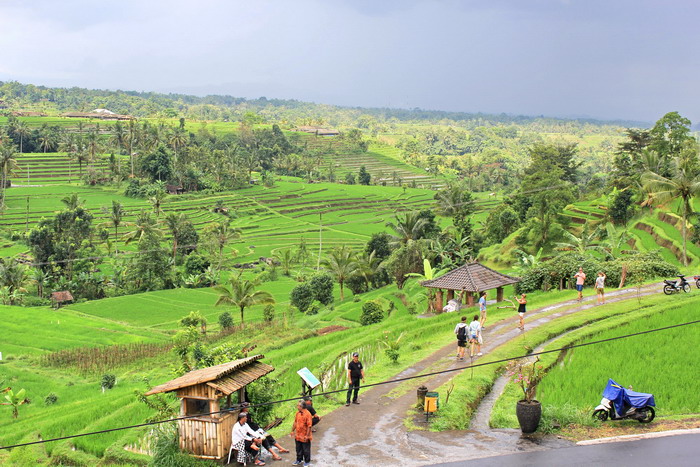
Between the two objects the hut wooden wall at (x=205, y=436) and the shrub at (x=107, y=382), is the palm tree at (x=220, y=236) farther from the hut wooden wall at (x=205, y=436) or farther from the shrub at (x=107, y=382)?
the hut wooden wall at (x=205, y=436)

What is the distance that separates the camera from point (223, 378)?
1228 cm

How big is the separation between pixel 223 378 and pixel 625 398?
7.91 meters

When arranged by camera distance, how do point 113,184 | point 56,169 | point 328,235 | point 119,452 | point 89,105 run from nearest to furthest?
point 119,452, point 328,235, point 113,184, point 56,169, point 89,105

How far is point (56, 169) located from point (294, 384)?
92.0m

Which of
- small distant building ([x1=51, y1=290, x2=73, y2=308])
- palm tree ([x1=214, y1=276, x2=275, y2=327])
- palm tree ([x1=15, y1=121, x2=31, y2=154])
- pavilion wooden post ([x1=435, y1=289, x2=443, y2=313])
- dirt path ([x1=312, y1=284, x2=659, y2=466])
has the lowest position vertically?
small distant building ([x1=51, y1=290, x2=73, y2=308])

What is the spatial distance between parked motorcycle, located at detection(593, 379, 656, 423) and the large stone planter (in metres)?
1.37

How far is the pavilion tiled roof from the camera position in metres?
24.1

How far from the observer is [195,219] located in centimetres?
7600

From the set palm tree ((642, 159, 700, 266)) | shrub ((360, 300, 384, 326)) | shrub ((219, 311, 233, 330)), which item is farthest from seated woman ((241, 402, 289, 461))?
shrub ((219, 311, 233, 330))

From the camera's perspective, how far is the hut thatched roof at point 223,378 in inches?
468

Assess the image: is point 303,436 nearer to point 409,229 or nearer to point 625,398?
point 625,398

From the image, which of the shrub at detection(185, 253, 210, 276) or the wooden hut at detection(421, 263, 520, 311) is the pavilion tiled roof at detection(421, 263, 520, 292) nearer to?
the wooden hut at detection(421, 263, 520, 311)

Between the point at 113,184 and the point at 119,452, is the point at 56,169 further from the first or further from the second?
the point at 119,452

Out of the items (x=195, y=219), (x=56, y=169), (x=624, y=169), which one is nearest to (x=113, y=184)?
(x=56, y=169)
